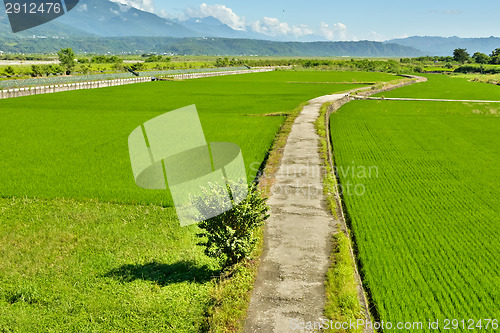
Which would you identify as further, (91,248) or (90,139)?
(90,139)

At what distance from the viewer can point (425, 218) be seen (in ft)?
41.4

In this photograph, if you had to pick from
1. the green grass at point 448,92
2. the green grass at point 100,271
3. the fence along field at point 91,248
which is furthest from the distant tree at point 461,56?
the green grass at point 100,271

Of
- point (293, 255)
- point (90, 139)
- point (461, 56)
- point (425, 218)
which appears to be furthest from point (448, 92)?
point (461, 56)

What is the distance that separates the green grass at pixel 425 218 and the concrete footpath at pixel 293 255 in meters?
1.22

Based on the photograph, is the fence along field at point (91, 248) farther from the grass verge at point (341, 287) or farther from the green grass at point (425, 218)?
the green grass at point (425, 218)

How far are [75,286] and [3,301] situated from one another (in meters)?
1.47

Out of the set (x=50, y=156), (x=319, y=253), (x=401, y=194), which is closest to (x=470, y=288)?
(x=319, y=253)

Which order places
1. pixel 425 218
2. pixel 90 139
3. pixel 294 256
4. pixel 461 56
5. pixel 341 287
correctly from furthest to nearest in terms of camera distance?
pixel 461 56 < pixel 90 139 < pixel 425 218 < pixel 294 256 < pixel 341 287

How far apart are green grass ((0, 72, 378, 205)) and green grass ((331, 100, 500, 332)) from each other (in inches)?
226

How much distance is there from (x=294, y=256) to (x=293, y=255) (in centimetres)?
5

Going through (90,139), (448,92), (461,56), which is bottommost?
(90,139)

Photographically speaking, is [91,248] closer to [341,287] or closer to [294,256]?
[294,256]

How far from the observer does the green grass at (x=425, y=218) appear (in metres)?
8.39

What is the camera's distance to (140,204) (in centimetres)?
1396
